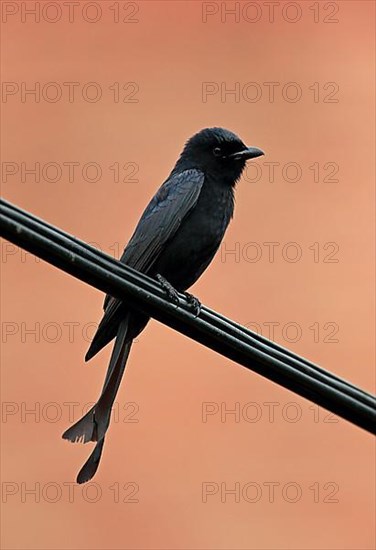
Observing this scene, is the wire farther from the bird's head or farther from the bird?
the bird's head

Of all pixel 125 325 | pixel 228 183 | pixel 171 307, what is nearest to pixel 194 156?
pixel 228 183

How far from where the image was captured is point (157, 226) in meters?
4.75

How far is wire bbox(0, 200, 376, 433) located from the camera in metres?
2.69

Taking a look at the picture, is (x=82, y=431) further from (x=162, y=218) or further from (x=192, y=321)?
(x=192, y=321)

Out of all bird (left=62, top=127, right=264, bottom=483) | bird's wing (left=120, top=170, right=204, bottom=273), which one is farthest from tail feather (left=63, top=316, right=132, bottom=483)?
bird's wing (left=120, top=170, right=204, bottom=273)

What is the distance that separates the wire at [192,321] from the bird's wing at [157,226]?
52.6 inches

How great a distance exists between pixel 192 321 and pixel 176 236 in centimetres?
181

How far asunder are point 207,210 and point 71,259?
2223 mm

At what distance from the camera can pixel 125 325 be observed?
4488 mm

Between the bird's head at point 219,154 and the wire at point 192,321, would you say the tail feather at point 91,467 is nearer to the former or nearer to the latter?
the wire at point 192,321

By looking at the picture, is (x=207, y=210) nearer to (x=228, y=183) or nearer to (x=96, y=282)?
(x=228, y=183)

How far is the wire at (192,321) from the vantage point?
2.69 m

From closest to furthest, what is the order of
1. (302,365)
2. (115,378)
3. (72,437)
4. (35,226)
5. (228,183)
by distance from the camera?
(35,226) → (302,365) → (72,437) → (115,378) → (228,183)

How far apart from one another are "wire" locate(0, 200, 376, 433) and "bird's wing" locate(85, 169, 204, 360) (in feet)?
4.38
